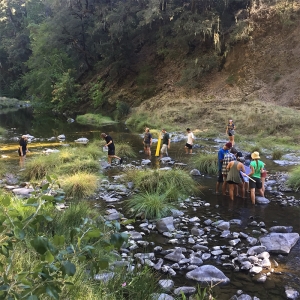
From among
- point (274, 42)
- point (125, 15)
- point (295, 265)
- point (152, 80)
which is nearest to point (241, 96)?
point (274, 42)

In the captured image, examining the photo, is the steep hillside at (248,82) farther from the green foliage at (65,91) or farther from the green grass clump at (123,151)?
the green foliage at (65,91)

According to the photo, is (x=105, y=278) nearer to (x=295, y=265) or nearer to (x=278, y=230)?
(x=295, y=265)

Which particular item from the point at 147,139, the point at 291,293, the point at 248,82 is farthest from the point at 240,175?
the point at 248,82

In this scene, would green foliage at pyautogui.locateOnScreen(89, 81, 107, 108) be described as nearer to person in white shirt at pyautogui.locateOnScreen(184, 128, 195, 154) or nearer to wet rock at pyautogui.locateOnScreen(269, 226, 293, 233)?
person in white shirt at pyautogui.locateOnScreen(184, 128, 195, 154)

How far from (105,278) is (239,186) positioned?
7.40m

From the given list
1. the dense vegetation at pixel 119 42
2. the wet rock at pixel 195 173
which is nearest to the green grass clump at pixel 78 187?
the wet rock at pixel 195 173

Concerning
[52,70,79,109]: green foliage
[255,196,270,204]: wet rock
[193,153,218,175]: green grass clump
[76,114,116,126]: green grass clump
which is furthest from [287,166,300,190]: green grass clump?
[52,70,79,109]: green foliage

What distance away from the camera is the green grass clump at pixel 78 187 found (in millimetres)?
10500

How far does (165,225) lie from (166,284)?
263 cm

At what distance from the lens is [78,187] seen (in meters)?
10.6

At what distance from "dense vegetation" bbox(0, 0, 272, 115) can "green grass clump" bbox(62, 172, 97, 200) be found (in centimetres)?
2790

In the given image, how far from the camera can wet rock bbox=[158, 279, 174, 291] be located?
17.3 ft

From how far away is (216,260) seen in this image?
6.47 metres

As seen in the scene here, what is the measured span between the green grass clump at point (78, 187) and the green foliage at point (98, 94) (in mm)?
35123
